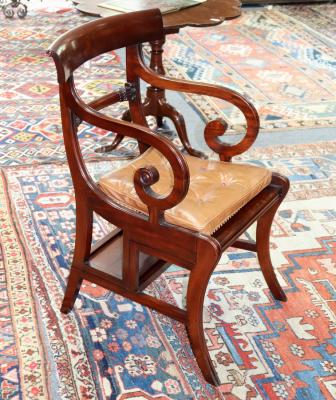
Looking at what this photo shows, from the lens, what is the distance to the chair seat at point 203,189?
2.28 meters

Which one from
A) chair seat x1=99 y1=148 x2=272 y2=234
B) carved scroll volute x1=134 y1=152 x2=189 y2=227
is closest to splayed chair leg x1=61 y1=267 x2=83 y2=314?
chair seat x1=99 y1=148 x2=272 y2=234

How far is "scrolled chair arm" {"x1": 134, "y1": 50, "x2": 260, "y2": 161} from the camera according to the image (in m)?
2.55

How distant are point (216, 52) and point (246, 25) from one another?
0.99 m

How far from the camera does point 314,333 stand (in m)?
2.69

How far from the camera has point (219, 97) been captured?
8.48 ft

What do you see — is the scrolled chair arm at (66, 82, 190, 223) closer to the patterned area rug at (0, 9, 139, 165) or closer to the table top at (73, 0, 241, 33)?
the table top at (73, 0, 241, 33)

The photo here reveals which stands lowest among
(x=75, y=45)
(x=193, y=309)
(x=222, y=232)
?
(x=193, y=309)

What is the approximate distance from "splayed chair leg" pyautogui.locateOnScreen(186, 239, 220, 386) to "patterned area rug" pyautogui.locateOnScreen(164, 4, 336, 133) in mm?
2278

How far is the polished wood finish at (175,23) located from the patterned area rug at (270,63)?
0.56 meters

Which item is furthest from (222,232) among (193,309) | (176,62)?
(176,62)

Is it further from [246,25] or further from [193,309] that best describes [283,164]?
[246,25]

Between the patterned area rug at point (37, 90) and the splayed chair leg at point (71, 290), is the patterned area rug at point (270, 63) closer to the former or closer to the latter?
the patterned area rug at point (37, 90)

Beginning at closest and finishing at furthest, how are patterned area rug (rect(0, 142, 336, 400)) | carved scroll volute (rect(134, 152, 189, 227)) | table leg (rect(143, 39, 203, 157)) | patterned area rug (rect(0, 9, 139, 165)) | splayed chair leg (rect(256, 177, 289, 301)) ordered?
carved scroll volute (rect(134, 152, 189, 227))
patterned area rug (rect(0, 142, 336, 400))
splayed chair leg (rect(256, 177, 289, 301))
table leg (rect(143, 39, 203, 157))
patterned area rug (rect(0, 9, 139, 165))

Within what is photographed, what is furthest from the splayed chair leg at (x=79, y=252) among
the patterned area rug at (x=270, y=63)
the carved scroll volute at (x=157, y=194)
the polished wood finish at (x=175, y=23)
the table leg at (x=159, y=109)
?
the patterned area rug at (x=270, y=63)
